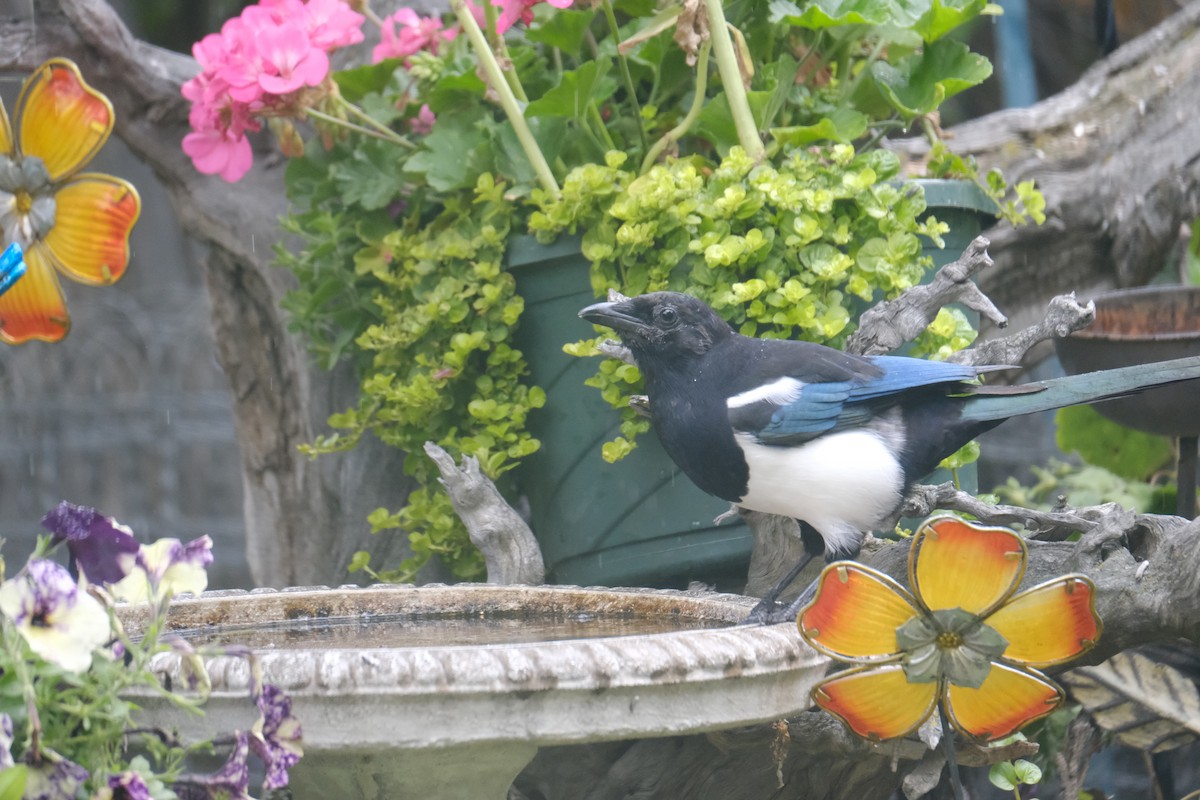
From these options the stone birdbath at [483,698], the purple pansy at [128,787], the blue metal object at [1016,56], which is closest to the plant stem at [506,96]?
the stone birdbath at [483,698]

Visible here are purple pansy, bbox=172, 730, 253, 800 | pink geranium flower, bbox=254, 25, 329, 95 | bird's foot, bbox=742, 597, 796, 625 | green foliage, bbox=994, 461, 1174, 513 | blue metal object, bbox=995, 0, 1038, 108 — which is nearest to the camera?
purple pansy, bbox=172, 730, 253, 800

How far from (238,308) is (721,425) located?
1.34m

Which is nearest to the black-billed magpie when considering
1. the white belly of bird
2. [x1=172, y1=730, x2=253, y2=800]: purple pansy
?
the white belly of bird

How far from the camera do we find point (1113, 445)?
2.68 meters

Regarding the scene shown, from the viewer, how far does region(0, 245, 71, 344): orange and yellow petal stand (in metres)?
1.76

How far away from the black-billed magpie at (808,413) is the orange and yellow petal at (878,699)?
41 cm

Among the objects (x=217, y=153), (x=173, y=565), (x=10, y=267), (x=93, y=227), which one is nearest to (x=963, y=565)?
(x=173, y=565)

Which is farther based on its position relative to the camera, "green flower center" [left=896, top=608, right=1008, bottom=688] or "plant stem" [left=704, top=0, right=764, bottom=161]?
"plant stem" [left=704, top=0, right=764, bottom=161]

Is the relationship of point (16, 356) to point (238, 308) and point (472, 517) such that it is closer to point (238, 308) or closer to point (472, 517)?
point (238, 308)

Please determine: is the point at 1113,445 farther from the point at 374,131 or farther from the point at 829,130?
the point at 374,131

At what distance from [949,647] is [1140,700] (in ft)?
3.28

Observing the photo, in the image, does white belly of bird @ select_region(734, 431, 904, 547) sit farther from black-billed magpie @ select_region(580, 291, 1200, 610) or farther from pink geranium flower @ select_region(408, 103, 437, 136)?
pink geranium flower @ select_region(408, 103, 437, 136)

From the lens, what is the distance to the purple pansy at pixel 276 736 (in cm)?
90

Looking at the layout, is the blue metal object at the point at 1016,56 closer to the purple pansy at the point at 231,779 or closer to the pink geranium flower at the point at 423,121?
the pink geranium flower at the point at 423,121
